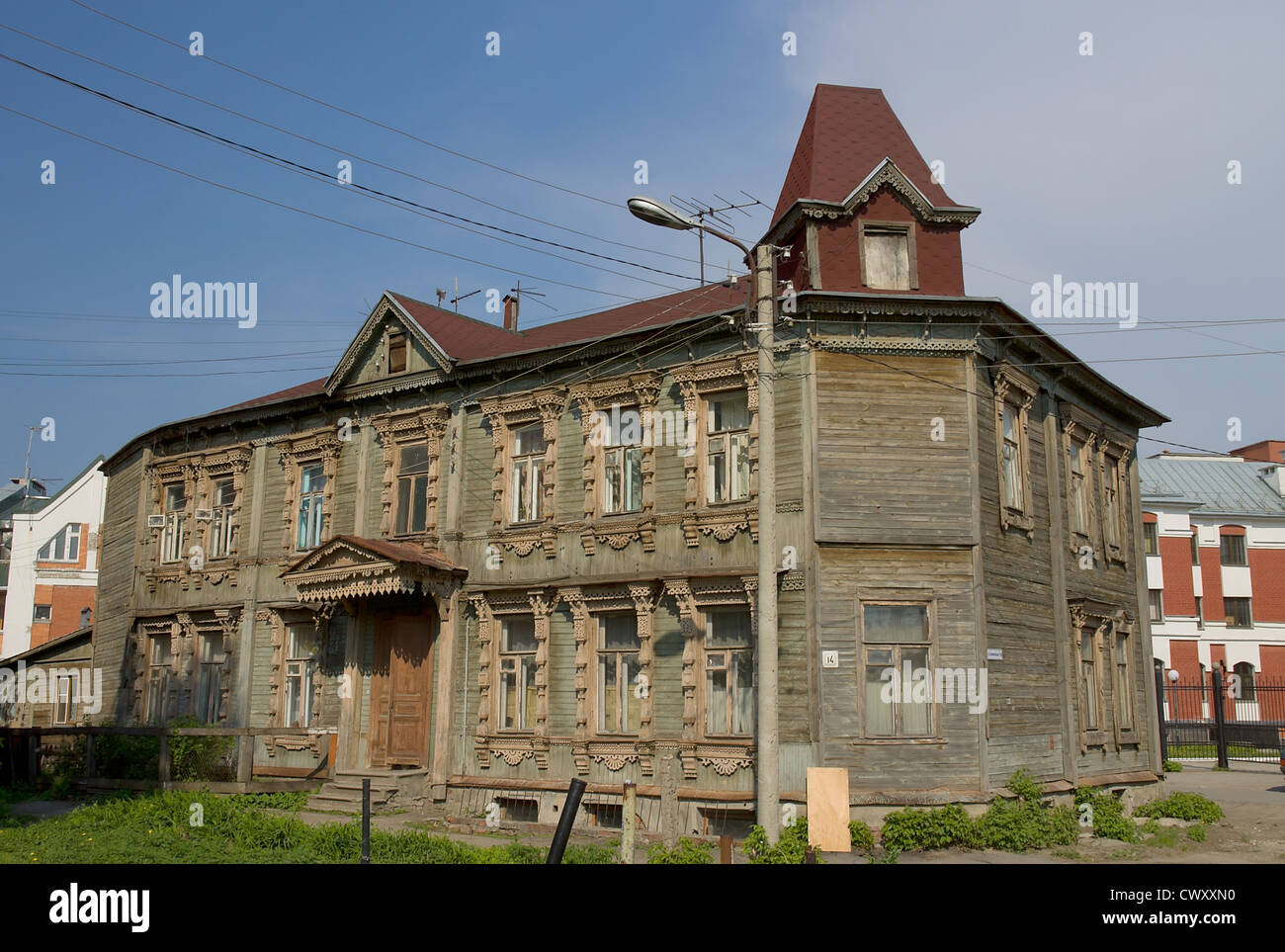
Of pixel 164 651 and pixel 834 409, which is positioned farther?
pixel 164 651

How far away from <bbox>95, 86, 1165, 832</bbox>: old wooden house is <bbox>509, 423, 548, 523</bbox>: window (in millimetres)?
56

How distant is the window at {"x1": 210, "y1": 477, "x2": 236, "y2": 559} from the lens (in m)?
25.8

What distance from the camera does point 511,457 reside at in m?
21.4

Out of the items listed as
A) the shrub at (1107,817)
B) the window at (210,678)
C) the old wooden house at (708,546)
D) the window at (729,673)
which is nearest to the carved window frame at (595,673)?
the old wooden house at (708,546)

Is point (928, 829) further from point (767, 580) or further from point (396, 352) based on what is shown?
point (396, 352)

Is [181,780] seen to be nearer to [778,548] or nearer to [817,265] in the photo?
[778,548]

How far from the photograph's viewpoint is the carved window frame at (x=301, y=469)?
78.3 feet

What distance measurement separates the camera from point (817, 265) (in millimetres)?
18359

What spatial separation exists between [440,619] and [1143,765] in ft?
47.3

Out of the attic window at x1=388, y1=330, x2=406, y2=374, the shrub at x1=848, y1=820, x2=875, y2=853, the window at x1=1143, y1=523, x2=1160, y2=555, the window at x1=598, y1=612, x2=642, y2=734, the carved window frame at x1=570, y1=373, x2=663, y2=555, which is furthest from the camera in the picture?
the window at x1=1143, y1=523, x2=1160, y2=555

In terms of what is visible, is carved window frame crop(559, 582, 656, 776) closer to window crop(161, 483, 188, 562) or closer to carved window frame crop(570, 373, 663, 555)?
carved window frame crop(570, 373, 663, 555)

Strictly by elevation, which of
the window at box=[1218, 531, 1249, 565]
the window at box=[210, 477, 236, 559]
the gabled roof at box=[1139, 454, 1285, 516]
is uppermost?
the gabled roof at box=[1139, 454, 1285, 516]

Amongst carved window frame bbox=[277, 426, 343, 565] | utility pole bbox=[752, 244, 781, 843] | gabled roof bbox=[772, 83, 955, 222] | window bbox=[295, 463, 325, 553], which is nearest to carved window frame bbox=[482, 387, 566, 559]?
carved window frame bbox=[277, 426, 343, 565]
